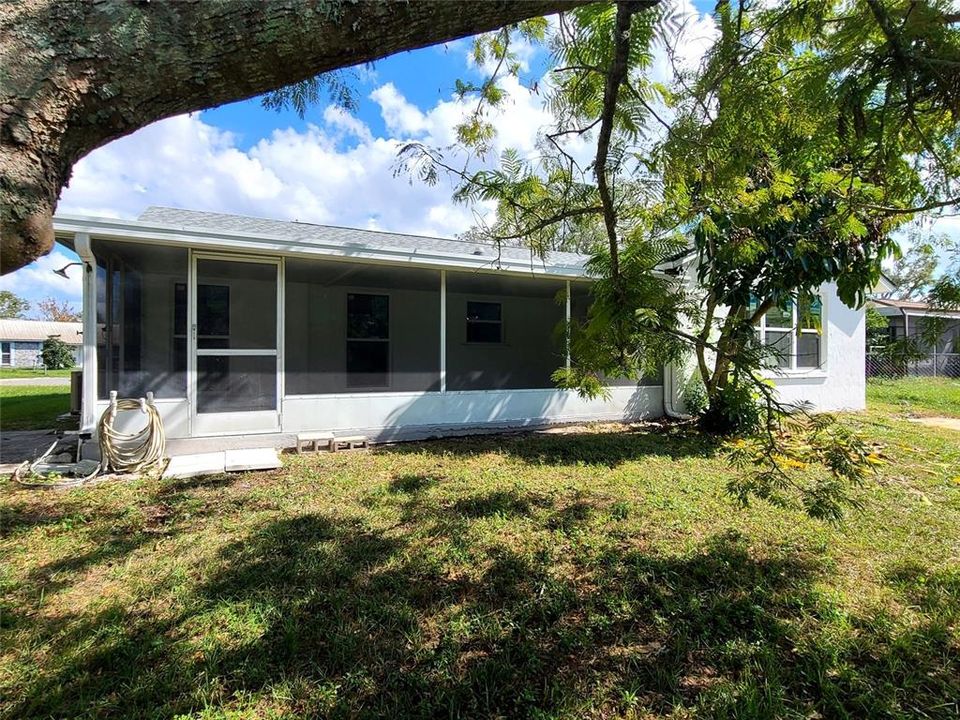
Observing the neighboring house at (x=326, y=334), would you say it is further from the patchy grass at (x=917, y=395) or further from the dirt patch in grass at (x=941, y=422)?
the patchy grass at (x=917, y=395)

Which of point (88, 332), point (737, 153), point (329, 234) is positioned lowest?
point (88, 332)

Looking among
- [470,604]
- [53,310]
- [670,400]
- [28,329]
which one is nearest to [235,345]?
[470,604]

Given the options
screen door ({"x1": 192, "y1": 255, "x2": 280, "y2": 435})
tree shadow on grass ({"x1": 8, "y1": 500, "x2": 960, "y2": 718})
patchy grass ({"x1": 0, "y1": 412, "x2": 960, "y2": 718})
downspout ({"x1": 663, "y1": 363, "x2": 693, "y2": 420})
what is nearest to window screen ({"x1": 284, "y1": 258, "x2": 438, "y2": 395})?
screen door ({"x1": 192, "y1": 255, "x2": 280, "y2": 435})

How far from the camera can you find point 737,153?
2.77m

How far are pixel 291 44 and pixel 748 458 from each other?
10.3 feet

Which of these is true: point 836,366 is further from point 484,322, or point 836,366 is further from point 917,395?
point 484,322

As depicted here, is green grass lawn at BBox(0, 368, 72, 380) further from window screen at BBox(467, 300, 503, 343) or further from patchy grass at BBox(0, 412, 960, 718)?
patchy grass at BBox(0, 412, 960, 718)

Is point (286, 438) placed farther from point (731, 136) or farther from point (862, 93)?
point (862, 93)

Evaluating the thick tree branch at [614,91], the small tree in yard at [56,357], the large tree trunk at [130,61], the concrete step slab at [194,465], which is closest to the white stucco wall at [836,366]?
the thick tree branch at [614,91]

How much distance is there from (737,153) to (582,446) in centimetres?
491

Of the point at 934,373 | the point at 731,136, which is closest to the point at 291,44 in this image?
the point at 731,136

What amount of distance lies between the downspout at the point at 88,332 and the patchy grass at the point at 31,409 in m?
4.48

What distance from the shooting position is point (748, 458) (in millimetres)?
3014

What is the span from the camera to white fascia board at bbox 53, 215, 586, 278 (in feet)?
17.9
